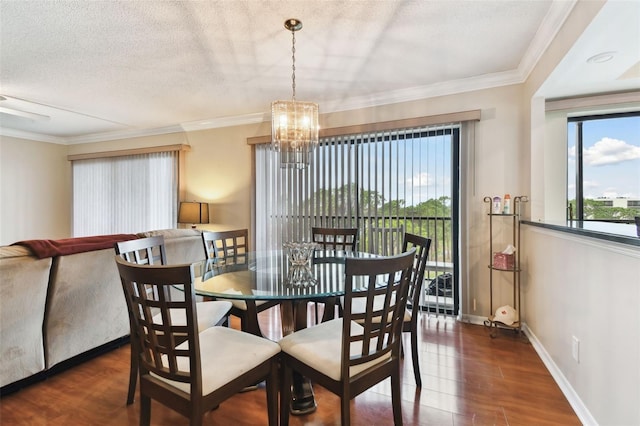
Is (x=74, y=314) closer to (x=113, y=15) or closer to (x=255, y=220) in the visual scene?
(x=113, y=15)

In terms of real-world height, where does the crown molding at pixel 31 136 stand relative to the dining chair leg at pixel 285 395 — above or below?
above

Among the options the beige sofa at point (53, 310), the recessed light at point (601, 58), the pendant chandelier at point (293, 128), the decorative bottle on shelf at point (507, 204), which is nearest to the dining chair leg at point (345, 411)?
the pendant chandelier at point (293, 128)

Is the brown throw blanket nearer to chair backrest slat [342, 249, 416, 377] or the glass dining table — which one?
the glass dining table

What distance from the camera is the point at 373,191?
3.57m

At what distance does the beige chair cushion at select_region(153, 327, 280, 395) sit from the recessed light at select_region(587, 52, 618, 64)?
2721 mm

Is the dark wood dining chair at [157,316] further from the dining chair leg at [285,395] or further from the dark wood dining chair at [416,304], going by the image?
the dark wood dining chair at [416,304]

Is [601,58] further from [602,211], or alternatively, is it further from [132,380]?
[132,380]

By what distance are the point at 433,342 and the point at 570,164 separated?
226 cm

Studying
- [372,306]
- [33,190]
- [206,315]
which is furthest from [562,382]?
[33,190]

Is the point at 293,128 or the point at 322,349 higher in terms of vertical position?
the point at 293,128

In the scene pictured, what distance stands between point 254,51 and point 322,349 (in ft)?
7.60

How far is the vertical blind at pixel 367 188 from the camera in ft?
10.8

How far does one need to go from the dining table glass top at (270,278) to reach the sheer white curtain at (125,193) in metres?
2.95

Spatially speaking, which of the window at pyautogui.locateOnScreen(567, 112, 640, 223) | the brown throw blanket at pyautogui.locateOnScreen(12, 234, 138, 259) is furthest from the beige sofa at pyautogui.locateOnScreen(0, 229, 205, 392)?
the window at pyautogui.locateOnScreen(567, 112, 640, 223)
